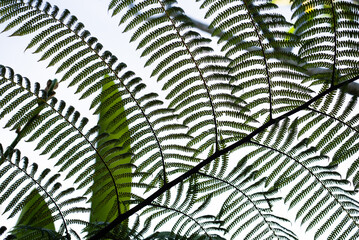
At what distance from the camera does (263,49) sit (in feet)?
2.97

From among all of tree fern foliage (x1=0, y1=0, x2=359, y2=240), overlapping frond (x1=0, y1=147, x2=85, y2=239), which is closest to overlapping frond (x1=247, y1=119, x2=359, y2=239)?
tree fern foliage (x1=0, y1=0, x2=359, y2=240)

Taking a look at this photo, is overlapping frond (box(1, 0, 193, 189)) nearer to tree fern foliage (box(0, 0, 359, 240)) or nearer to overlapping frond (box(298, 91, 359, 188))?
tree fern foliage (box(0, 0, 359, 240))

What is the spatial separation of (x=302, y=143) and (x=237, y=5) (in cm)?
36

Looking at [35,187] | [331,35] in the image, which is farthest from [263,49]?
[35,187]

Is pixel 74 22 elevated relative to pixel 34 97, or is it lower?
elevated

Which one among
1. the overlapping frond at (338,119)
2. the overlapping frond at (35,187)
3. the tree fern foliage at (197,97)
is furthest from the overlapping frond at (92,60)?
the overlapping frond at (338,119)

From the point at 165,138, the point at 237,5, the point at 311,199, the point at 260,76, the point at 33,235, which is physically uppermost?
the point at 237,5

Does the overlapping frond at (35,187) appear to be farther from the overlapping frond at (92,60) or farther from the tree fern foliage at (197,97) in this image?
the overlapping frond at (92,60)

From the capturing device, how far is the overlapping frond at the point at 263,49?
90 cm

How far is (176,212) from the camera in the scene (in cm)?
97

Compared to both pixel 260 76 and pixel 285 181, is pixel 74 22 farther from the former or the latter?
pixel 285 181

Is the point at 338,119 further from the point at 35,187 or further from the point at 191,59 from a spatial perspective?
the point at 35,187

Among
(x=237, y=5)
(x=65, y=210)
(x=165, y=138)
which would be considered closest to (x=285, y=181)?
(x=165, y=138)

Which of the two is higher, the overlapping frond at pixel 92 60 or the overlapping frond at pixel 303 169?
the overlapping frond at pixel 92 60
